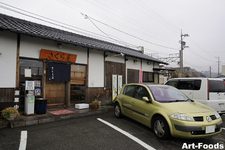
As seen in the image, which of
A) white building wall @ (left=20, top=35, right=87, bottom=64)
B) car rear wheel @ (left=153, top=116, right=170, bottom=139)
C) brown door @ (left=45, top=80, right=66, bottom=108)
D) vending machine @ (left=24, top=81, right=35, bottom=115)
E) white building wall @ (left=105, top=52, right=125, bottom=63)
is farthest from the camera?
white building wall @ (left=105, top=52, right=125, bottom=63)

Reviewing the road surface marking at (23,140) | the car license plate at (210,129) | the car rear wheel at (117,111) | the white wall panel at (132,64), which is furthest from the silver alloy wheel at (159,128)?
the white wall panel at (132,64)

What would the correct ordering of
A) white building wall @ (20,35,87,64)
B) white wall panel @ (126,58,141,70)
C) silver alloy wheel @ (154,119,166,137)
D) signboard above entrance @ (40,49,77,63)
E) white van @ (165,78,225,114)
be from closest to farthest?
silver alloy wheel @ (154,119,166,137), white van @ (165,78,225,114), white building wall @ (20,35,87,64), signboard above entrance @ (40,49,77,63), white wall panel @ (126,58,141,70)

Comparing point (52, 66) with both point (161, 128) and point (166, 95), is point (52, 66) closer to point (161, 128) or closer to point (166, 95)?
point (166, 95)

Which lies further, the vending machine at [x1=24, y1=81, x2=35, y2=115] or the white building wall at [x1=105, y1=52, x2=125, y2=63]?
the white building wall at [x1=105, y1=52, x2=125, y2=63]

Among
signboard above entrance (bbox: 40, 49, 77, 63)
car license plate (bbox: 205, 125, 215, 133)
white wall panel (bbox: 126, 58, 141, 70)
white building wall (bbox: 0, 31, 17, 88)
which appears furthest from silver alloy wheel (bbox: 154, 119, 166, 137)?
white wall panel (bbox: 126, 58, 141, 70)

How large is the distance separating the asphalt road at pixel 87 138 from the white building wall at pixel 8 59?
2.00m

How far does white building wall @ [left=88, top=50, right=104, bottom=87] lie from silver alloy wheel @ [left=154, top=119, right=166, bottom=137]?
17.3 feet

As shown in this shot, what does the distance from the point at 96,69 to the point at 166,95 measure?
16.9 ft

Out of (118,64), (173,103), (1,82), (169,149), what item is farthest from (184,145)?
(118,64)

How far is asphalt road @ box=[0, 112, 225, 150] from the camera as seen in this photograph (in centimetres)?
362

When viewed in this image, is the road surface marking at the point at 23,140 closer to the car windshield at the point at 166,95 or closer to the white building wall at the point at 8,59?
the white building wall at the point at 8,59

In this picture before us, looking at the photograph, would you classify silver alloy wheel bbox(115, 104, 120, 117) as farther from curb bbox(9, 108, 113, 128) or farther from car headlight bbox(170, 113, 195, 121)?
car headlight bbox(170, 113, 195, 121)

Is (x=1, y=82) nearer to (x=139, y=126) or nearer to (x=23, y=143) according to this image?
(x=23, y=143)

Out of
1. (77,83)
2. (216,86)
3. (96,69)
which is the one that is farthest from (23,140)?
(216,86)
